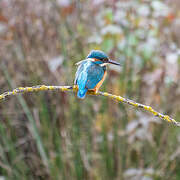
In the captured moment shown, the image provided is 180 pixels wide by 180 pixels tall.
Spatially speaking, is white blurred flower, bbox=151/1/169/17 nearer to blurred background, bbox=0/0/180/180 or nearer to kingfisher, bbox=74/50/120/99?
blurred background, bbox=0/0/180/180

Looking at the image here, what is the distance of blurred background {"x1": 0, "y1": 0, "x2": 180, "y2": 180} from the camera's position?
2391 mm

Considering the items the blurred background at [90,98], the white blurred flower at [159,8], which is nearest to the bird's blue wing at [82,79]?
the blurred background at [90,98]

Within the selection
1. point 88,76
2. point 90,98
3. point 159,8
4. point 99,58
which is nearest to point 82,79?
point 88,76

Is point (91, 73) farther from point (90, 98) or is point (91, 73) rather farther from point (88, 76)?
point (90, 98)

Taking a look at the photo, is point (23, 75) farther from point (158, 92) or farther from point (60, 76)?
point (158, 92)

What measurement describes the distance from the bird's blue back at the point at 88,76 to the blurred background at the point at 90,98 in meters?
0.69

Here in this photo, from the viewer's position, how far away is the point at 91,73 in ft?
4.88

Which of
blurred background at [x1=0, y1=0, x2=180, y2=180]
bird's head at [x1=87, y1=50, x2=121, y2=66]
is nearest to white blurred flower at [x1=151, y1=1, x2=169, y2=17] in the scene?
blurred background at [x1=0, y1=0, x2=180, y2=180]

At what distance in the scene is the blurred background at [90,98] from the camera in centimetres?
239

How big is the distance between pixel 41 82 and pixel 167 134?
1.28 metres

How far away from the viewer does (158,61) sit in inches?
106

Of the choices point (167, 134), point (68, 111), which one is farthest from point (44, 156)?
point (167, 134)

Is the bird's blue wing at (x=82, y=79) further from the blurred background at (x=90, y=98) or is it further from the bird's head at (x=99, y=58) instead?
the blurred background at (x=90, y=98)

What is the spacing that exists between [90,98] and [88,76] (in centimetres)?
141
